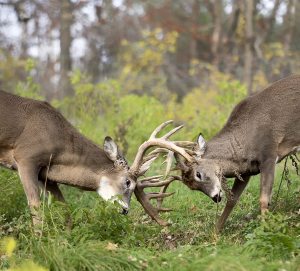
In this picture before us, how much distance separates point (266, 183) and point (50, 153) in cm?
276

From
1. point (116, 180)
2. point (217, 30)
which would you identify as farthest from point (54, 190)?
point (217, 30)

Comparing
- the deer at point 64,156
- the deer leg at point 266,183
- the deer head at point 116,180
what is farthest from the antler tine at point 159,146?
the deer leg at point 266,183

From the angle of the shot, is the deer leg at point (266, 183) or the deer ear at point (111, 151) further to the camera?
the deer ear at point (111, 151)

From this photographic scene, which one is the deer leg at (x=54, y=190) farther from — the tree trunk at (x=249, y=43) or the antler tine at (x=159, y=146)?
the tree trunk at (x=249, y=43)

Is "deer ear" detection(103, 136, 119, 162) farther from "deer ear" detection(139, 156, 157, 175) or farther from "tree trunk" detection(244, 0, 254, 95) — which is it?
"tree trunk" detection(244, 0, 254, 95)

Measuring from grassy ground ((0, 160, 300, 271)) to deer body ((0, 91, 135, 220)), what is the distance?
0.63 m

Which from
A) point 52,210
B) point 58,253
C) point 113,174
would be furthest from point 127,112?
point 58,253

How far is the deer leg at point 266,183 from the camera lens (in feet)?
30.2

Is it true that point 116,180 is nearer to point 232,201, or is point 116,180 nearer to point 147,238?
point 147,238

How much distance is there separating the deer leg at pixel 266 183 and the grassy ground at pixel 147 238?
32 cm

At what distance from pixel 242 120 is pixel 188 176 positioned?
1.13m

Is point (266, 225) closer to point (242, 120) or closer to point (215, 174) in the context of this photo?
point (215, 174)

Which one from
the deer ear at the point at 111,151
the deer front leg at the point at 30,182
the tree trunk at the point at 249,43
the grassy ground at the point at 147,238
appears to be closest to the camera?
the grassy ground at the point at 147,238

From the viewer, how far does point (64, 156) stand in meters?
9.47
